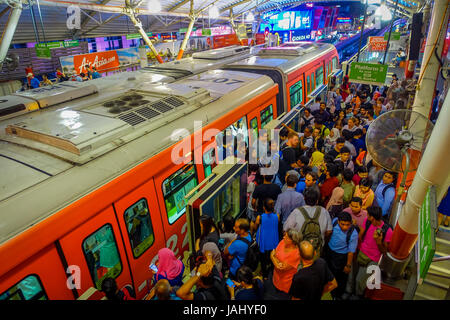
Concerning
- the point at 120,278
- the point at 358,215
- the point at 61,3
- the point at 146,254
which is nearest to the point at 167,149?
the point at 146,254

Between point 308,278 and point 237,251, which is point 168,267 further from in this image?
point 308,278

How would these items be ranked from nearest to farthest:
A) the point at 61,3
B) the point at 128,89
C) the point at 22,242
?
1. the point at 22,242
2. the point at 128,89
3. the point at 61,3

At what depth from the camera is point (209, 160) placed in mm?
4617

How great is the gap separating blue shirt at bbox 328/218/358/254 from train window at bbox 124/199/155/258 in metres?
2.24

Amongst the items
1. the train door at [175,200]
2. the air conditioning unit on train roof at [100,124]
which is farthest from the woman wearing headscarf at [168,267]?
the air conditioning unit on train roof at [100,124]

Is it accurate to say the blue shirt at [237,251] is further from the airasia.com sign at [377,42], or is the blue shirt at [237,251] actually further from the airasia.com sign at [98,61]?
the airasia.com sign at [377,42]

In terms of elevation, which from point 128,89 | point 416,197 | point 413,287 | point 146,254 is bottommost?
point 413,287

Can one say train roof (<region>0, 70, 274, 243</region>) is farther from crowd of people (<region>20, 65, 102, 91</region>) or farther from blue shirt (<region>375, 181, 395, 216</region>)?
crowd of people (<region>20, 65, 102, 91</region>)

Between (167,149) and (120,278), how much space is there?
159 centimetres

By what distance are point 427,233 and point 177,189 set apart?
2833 millimetres

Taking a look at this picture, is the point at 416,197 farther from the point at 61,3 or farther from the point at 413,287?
the point at 61,3

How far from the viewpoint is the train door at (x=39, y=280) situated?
2.38 meters

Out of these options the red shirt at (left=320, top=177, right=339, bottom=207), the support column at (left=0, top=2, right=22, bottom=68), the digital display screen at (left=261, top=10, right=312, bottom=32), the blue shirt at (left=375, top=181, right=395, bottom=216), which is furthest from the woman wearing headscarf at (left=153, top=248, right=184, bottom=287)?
the digital display screen at (left=261, top=10, right=312, bottom=32)

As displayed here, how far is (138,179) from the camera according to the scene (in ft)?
11.1
